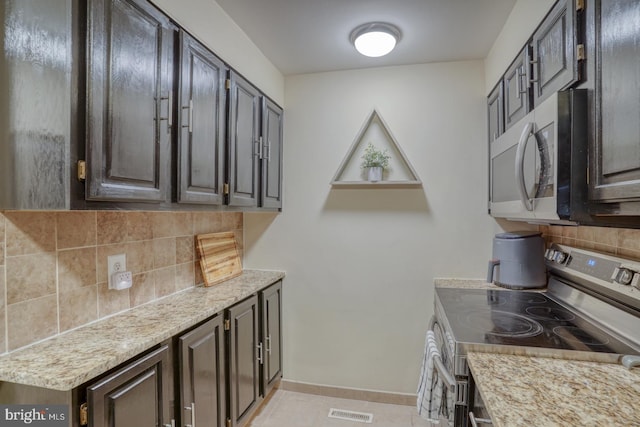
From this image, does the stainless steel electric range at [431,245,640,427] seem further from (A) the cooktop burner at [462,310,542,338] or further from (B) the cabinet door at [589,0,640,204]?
(B) the cabinet door at [589,0,640,204]

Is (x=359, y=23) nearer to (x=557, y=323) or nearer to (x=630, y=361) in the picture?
(x=557, y=323)

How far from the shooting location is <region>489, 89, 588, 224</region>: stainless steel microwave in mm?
1057

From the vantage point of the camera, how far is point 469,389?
1.23 meters

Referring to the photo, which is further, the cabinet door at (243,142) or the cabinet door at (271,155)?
the cabinet door at (271,155)

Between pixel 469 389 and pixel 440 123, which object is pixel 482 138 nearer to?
pixel 440 123

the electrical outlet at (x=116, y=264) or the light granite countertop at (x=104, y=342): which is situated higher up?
the electrical outlet at (x=116, y=264)

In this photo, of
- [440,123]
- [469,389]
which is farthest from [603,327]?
[440,123]

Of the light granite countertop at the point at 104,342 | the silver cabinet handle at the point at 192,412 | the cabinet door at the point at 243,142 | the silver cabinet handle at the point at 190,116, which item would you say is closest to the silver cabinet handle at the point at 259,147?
the cabinet door at the point at 243,142

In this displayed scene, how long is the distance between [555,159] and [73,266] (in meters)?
1.81

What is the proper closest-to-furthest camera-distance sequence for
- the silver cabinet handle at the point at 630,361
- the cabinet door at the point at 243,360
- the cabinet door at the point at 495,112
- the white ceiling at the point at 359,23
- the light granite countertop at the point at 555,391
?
the light granite countertop at the point at 555,391 → the silver cabinet handle at the point at 630,361 → the white ceiling at the point at 359,23 → the cabinet door at the point at 243,360 → the cabinet door at the point at 495,112

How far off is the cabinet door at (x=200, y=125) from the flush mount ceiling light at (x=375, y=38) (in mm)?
795

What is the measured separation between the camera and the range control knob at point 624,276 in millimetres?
1272

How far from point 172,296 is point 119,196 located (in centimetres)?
89

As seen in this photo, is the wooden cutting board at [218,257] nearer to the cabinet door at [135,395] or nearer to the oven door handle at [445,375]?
the cabinet door at [135,395]
